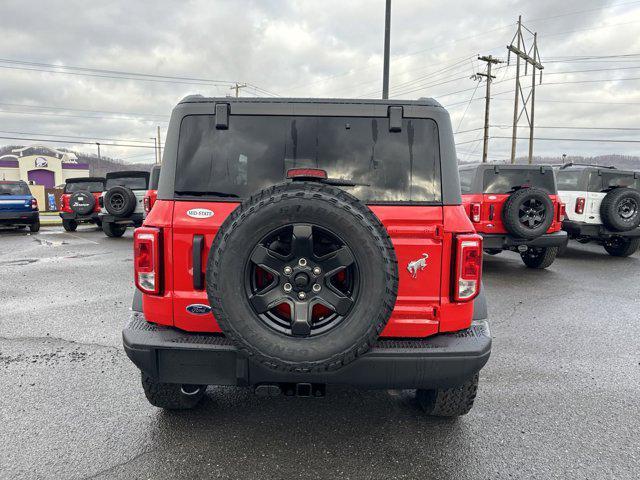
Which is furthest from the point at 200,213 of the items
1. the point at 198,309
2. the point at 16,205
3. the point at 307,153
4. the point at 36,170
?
the point at 36,170

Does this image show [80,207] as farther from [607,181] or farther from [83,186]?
[607,181]

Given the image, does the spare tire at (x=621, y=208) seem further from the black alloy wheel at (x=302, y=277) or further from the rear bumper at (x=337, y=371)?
the black alloy wheel at (x=302, y=277)

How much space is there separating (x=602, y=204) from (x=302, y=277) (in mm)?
9448

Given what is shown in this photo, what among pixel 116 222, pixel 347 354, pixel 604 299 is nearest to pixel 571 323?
pixel 604 299

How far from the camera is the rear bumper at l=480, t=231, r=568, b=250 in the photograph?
778 cm

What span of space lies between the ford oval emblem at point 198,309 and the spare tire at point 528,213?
21.5 feet

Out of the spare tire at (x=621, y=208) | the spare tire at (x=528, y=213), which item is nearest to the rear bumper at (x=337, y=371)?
the spare tire at (x=528, y=213)

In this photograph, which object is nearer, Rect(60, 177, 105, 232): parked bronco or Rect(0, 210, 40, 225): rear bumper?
Rect(0, 210, 40, 225): rear bumper

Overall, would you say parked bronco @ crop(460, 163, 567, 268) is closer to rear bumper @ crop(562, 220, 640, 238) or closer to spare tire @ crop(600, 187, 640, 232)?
rear bumper @ crop(562, 220, 640, 238)

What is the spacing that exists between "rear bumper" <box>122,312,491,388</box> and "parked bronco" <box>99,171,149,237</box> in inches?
436

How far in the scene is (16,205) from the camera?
14.0m

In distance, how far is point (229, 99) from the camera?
2625 millimetres

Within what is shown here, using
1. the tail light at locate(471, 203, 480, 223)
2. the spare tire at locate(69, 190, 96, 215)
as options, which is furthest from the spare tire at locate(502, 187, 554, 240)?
Result: the spare tire at locate(69, 190, 96, 215)

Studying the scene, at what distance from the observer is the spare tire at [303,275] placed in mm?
2121
